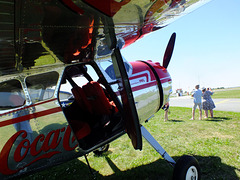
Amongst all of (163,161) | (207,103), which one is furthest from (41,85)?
(207,103)

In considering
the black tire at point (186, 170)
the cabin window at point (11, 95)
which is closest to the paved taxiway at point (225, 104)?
the black tire at point (186, 170)

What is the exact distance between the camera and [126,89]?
6.47 ft

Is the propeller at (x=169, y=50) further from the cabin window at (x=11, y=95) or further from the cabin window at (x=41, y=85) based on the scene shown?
the cabin window at (x=11, y=95)

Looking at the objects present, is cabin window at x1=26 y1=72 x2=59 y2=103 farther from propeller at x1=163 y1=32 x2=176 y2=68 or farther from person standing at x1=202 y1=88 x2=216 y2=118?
person standing at x1=202 y1=88 x2=216 y2=118

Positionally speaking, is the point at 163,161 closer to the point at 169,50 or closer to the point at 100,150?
the point at 100,150

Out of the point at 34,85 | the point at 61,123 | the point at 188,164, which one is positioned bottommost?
the point at 188,164

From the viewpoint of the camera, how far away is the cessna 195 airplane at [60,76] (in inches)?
52.4

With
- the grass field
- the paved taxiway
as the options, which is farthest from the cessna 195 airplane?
the paved taxiway

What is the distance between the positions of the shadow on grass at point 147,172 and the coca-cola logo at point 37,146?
132 centimetres

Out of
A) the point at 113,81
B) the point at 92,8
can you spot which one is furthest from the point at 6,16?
the point at 113,81

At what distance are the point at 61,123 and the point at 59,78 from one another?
0.60 metres

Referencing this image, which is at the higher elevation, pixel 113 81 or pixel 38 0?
pixel 38 0

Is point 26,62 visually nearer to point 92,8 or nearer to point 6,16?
point 6,16

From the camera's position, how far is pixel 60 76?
7.22 ft
